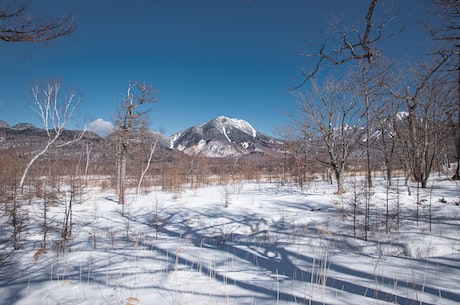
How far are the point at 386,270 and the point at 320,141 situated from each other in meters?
8.63

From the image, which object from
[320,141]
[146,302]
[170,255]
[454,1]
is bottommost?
[170,255]

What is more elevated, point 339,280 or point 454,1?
point 454,1

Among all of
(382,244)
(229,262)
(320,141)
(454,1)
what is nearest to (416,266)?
(382,244)

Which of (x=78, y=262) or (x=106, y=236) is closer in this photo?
(x=78, y=262)

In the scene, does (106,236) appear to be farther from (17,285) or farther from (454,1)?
(454,1)

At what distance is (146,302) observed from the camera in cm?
244

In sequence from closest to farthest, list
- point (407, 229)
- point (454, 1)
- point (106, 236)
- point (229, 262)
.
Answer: point (229, 262), point (454, 1), point (407, 229), point (106, 236)

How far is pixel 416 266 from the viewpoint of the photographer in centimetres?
324

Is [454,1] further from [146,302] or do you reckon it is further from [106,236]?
[106,236]

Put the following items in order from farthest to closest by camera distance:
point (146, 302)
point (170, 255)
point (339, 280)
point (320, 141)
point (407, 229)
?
point (320, 141) < point (407, 229) < point (170, 255) < point (339, 280) < point (146, 302)

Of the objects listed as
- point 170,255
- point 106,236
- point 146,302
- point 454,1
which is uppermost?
point 454,1

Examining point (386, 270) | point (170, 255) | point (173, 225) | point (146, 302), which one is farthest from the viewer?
point (173, 225)

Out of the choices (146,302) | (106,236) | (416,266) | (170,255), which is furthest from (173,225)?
(416,266)

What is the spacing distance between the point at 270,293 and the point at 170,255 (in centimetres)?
254
